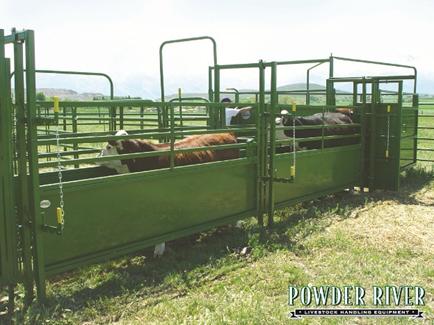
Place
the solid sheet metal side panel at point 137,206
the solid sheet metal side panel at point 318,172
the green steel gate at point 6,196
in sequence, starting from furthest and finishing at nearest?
the solid sheet metal side panel at point 318,172 < the solid sheet metal side panel at point 137,206 < the green steel gate at point 6,196

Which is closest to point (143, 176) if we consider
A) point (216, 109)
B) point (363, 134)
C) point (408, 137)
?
point (216, 109)

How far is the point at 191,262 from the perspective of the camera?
487 centimetres

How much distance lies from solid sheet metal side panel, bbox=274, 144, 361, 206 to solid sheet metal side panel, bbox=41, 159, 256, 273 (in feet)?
2.65

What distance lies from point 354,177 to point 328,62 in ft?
8.01

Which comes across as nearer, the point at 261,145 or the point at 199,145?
the point at 199,145

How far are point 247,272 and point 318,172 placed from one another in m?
3.08

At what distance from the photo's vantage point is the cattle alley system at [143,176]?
374 cm

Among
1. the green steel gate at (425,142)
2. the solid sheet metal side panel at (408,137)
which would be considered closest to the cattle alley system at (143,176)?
the solid sheet metal side panel at (408,137)

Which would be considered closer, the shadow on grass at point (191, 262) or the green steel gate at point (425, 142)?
the shadow on grass at point (191, 262)

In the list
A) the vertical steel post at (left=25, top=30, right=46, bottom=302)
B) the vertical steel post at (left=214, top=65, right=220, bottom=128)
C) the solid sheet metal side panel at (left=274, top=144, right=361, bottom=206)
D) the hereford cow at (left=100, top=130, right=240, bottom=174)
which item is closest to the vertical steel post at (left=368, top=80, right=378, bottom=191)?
the solid sheet metal side panel at (left=274, top=144, right=361, bottom=206)

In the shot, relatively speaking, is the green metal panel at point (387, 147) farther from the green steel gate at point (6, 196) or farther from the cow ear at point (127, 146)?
the green steel gate at point (6, 196)

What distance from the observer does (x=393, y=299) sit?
397 centimetres

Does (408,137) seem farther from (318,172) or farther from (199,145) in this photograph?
(199,145)

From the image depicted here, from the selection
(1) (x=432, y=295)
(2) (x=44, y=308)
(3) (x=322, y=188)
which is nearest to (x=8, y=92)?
(2) (x=44, y=308)
